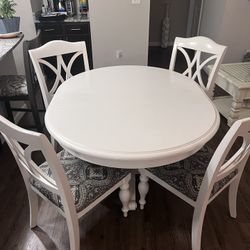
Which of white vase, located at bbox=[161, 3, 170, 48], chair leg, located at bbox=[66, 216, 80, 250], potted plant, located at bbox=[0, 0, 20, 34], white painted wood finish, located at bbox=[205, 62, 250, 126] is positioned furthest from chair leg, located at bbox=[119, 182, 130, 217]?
white vase, located at bbox=[161, 3, 170, 48]

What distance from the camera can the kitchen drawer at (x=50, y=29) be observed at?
328 centimetres

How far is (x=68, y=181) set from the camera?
3.72 feet

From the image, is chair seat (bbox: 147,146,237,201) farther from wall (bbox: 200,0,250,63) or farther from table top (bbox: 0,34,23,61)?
wall (bbox: 200,0,250,63)

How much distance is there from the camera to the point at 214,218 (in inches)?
62.8

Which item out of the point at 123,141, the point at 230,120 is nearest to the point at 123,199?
the point at 123,141

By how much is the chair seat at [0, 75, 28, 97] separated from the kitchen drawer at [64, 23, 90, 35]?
54.2 inches

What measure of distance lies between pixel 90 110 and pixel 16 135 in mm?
481

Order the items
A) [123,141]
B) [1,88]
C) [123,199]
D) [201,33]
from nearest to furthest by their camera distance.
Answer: [123,141]
[123,199]
[1,88]
[201,33]

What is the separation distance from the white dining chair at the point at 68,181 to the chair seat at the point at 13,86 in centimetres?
93

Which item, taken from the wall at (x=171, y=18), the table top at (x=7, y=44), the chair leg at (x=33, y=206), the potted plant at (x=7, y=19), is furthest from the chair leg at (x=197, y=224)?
the wall at (x=171, y=18)

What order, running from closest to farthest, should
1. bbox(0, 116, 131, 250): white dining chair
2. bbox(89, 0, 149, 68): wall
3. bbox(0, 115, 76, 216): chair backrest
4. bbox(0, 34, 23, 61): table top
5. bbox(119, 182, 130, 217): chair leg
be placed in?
bbox(0, 115, 76, 216): chair backrest → bbox(0, 116, 131, 250): white dining chair → bbox(119, 182, 130, 217): chair leg → bbox(0, 34, 23, 61): table top → bbox(89, 0, 149, 68): wall

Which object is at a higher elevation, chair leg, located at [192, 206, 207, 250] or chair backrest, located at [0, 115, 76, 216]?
chair backrest, located at [0, 115, 76, 216]

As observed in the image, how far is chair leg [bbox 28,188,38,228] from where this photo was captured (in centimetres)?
140

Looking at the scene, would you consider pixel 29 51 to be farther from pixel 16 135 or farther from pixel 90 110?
pixel 16 135
